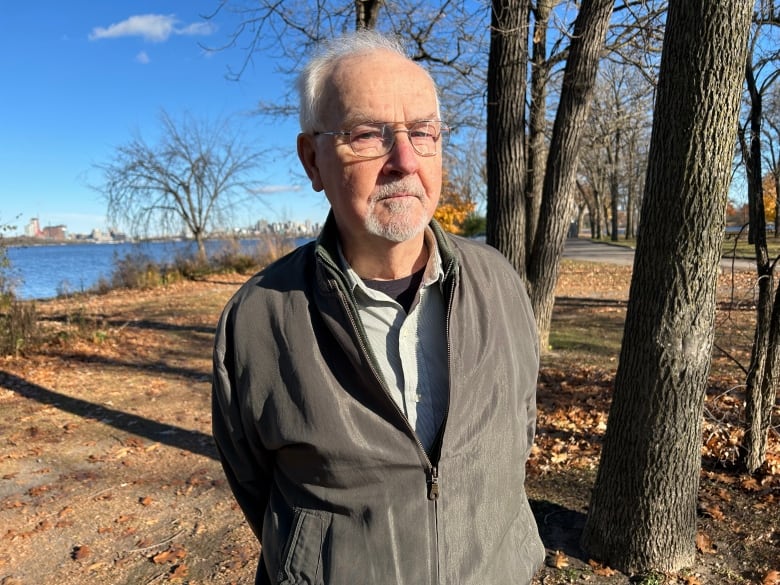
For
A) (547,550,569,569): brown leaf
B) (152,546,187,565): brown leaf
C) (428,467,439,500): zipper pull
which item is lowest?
(152,546,187,565): brown leaf

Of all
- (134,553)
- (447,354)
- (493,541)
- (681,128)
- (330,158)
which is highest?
(681,128)

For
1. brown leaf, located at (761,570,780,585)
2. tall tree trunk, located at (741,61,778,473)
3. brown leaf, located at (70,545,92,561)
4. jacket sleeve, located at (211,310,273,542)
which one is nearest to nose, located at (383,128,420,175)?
jacket sleeve, located at (211,310,273,542)

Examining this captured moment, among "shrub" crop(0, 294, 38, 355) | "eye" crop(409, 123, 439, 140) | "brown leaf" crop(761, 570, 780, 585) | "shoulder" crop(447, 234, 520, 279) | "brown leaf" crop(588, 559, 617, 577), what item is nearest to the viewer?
"eye" crop(409, 123, 439, 140)

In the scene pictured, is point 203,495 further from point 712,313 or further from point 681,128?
point 681,128

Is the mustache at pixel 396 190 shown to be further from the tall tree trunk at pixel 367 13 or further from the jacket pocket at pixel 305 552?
the tall tree trunk at pixel 367 13

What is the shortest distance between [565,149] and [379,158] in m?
5.59

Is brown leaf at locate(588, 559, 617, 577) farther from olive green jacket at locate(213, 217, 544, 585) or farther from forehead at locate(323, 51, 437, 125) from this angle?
forehead at locate(323, 51, 437, 125)

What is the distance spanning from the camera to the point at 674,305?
2.72 metres

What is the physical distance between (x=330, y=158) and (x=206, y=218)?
23.0 metres

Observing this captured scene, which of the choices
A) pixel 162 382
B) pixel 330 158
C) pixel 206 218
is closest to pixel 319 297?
pixel 330 158

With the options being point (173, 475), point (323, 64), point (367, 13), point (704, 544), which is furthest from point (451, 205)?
point (323, 64)

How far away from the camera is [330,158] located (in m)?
1.54

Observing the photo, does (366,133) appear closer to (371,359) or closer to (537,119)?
(371,359)

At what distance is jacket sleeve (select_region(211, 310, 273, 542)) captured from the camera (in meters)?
1.55
